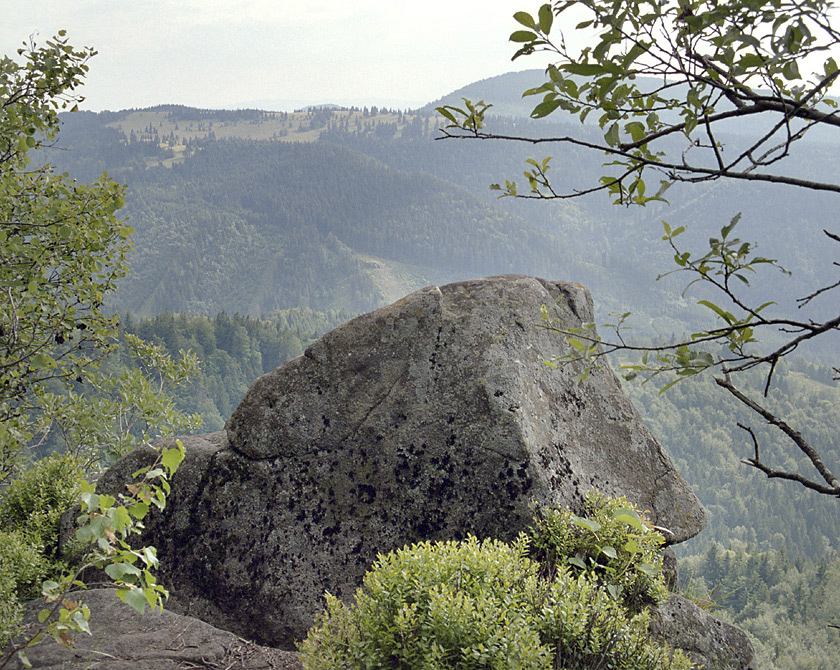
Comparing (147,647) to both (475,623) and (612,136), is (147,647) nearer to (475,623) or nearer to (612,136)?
(475,623)

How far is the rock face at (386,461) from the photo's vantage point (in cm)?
594

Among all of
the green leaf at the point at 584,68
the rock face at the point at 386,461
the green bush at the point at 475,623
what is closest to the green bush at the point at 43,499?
the rock face at the point at 386,461

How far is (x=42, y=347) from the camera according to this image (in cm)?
676

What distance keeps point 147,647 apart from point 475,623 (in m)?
3.51

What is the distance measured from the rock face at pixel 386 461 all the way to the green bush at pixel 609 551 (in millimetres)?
538

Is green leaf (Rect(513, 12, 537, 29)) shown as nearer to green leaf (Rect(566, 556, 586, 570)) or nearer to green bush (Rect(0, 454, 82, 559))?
green leaf (Rect(566, 556, 586, 570))

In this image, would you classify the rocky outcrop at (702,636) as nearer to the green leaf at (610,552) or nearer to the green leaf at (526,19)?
the green leaf at (610,552)

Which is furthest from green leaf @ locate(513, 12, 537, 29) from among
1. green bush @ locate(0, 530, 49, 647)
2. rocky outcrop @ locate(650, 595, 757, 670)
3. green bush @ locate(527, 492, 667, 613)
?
green bush @ locate(0, 530, 49, 647)

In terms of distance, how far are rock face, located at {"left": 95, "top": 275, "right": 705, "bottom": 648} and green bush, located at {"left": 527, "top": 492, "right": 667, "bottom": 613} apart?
0.54 meters

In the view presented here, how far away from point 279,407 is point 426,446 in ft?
5.84

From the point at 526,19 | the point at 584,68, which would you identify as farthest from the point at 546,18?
the point at 584,68

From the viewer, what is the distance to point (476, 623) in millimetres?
3377

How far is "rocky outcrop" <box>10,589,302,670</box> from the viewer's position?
16.2 feet

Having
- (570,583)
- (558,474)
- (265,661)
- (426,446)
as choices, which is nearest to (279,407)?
(426,446)
